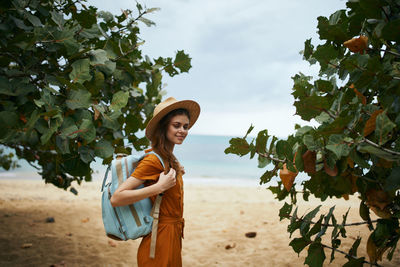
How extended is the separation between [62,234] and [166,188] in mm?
3853

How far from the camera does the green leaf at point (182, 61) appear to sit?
2803 mm

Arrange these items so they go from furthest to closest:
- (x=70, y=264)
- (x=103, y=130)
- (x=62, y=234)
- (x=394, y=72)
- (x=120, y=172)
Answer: (x=62, y=234) < (x=70, y=264) < (x=103, y=130) < (x=120, y=172) < (x=394, y=72)

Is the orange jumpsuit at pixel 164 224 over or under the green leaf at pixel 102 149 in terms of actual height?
under

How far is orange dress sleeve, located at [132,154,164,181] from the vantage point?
6.51 ft

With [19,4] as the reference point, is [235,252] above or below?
below

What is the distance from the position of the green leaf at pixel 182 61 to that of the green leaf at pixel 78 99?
1.16 m

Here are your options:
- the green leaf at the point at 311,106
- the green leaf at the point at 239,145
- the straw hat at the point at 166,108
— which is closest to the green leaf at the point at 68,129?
the straw hat at the point at 166,108

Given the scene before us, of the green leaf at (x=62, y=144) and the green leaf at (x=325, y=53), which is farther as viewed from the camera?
the green leaf at (x=62, y=144)

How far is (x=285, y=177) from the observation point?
1630mm

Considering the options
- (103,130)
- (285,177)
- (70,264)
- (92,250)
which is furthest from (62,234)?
(285,177)

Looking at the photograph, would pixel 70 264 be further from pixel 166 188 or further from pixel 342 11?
pixel 342 11

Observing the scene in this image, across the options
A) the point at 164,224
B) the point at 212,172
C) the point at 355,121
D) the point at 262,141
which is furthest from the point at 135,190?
the point at 212,172

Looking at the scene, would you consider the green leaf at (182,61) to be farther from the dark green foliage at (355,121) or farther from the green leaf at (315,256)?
the green leaf at (315,256)

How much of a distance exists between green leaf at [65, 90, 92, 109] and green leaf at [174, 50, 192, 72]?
1.16 metres
